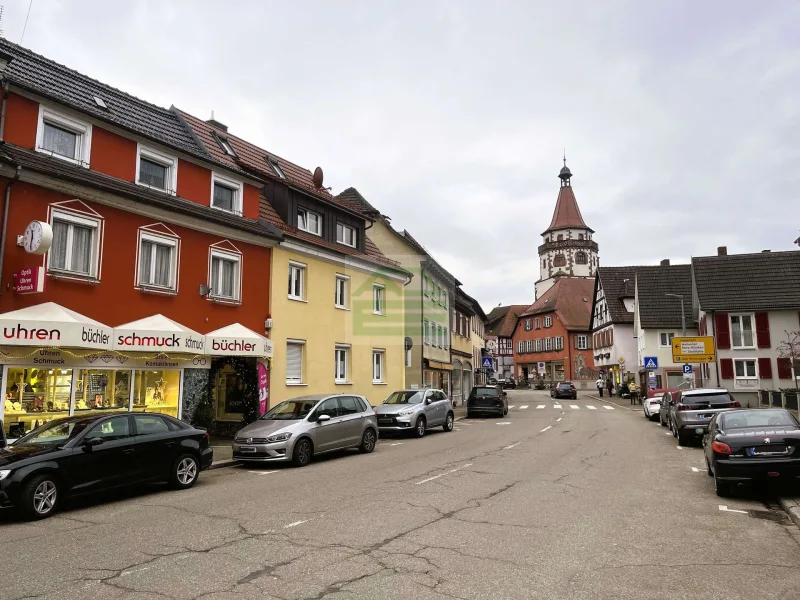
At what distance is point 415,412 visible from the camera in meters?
20.3

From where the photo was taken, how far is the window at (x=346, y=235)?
25.0 m

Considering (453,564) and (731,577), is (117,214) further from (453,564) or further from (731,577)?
(731,577)

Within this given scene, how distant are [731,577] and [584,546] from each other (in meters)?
1.45

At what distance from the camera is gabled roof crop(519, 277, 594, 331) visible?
81.8 m

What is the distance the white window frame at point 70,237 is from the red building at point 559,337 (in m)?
62.1

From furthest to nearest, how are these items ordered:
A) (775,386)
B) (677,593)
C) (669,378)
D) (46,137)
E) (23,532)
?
(669,378) → (775,386) → (46,137) → (23,532) → (677,593)

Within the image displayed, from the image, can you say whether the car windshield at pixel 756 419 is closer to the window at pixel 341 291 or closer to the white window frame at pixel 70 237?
the white window frame at pixel 70 237

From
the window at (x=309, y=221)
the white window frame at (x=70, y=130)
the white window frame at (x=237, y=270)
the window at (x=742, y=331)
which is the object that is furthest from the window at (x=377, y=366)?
the window at (x=742, y=331)

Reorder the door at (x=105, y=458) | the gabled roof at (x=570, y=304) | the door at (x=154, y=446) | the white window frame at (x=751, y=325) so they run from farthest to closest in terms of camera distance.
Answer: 1. the gabled roof at (x=570, y=304)
2. the white window frame at (x=751, y=325)
3. the door at (x=154, y=446)
4. the door at (x=105, y=458)

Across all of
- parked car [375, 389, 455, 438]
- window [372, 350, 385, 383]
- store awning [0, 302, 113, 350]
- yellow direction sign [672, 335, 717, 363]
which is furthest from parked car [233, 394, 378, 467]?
yellow direction sign [672, 335, 717, 363]

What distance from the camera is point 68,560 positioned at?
20.4ft

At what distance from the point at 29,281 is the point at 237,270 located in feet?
22.5

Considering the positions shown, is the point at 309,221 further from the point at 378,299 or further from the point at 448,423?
the point at 448,423

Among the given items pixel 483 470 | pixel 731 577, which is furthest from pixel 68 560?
pixel 483 470
